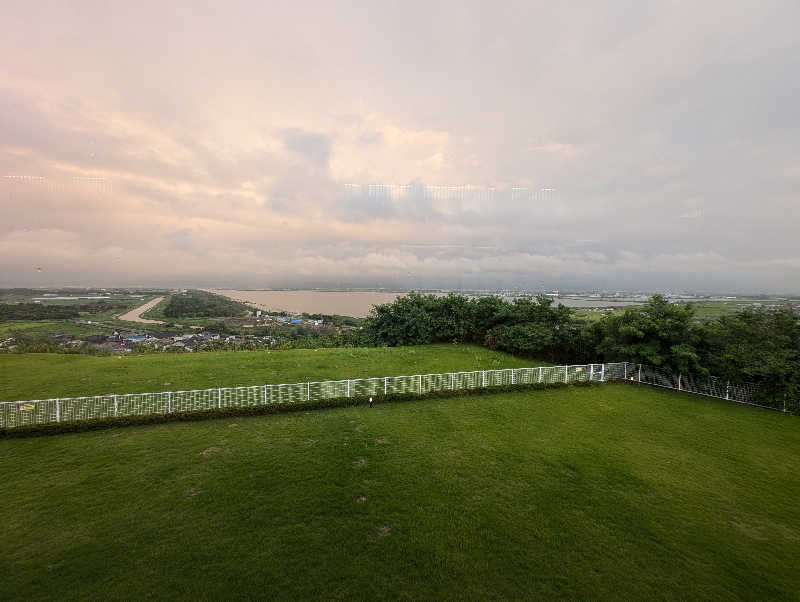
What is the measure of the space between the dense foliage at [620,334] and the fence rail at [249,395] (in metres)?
2.67

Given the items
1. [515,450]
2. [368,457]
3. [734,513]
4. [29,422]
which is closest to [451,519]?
[368,457]

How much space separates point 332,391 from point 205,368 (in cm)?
625

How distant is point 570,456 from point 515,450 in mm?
1205

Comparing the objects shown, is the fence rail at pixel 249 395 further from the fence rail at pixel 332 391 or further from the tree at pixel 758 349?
the tree at pixel 758 349

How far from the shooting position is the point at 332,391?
9969mm

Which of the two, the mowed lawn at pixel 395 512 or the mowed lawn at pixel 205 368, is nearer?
the mowed lawn at pixel 395 512

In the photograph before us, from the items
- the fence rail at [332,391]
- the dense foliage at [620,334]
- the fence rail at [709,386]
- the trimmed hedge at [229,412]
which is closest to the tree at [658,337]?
the dense foliage at [620,334]

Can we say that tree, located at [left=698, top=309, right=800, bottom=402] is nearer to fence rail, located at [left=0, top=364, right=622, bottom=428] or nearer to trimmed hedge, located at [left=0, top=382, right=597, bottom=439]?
fence rail, located at [left=0, top=364, right=622, bottom=428]

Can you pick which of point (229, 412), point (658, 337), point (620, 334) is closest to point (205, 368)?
point (229, 412)

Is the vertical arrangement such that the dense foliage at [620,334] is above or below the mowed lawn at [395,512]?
above

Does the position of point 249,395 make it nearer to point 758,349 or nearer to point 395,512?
point 395,512

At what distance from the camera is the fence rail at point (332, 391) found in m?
7.89

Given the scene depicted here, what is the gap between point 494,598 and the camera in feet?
12.1

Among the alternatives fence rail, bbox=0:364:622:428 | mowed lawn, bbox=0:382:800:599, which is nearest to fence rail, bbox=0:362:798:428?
fence rail, bbox=0:364:622:428
